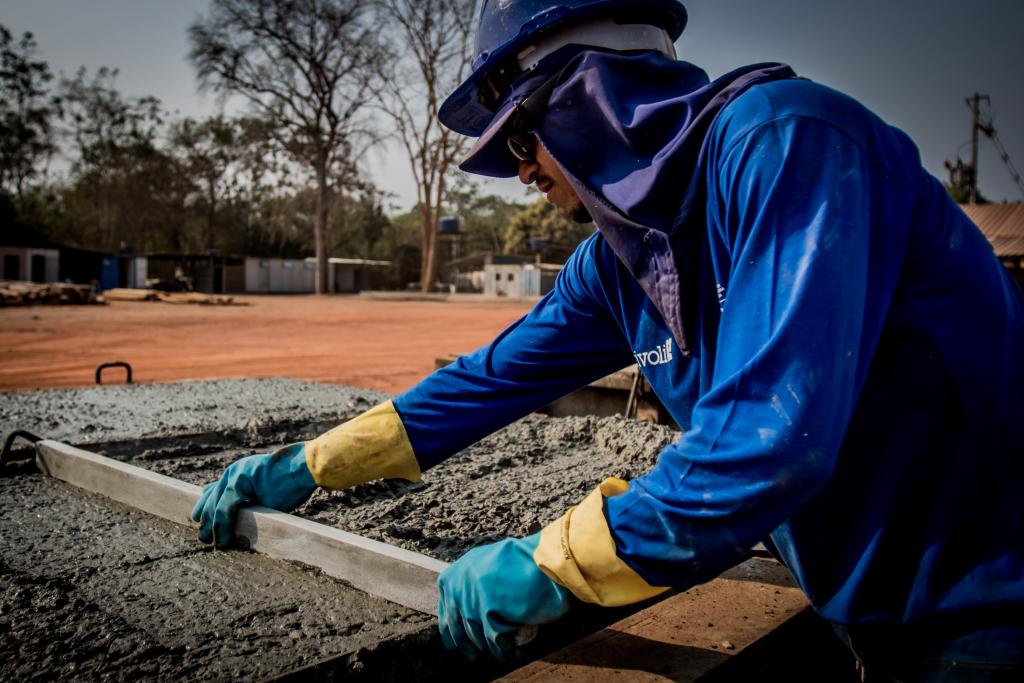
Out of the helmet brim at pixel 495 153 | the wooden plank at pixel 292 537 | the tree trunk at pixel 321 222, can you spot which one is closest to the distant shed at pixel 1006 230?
the helmet brim at pixel 495 153

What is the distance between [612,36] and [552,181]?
0.28 metres

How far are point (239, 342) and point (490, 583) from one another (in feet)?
42.0

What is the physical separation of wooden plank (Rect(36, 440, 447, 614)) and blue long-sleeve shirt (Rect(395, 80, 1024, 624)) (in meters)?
0.68

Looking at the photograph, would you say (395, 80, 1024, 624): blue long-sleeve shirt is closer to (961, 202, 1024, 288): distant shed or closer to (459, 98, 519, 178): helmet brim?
(459, 98, 519, 178): helmet brim

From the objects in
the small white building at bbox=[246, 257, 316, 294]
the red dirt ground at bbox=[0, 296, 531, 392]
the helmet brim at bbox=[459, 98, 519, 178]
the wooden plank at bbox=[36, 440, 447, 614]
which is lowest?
the red dirt ground at bbox=[0, 296, 531, 392]

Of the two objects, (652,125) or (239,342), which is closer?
(652,125)

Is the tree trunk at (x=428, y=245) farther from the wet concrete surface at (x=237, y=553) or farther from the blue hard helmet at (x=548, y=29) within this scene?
the blue hard helmet at (x=548, y=29)

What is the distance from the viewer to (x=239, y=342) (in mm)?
12906

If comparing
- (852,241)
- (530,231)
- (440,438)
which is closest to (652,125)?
(852,241)

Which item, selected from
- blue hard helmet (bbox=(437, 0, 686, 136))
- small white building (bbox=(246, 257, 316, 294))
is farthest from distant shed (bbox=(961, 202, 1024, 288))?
small white building (bbox=(246, 257, 316, 294))

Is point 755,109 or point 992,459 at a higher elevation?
point 755,109

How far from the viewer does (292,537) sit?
1720mm

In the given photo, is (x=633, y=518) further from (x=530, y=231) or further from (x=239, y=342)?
(x=530, y=231)

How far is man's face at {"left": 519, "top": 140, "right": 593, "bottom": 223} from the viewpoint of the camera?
4.41 feet
